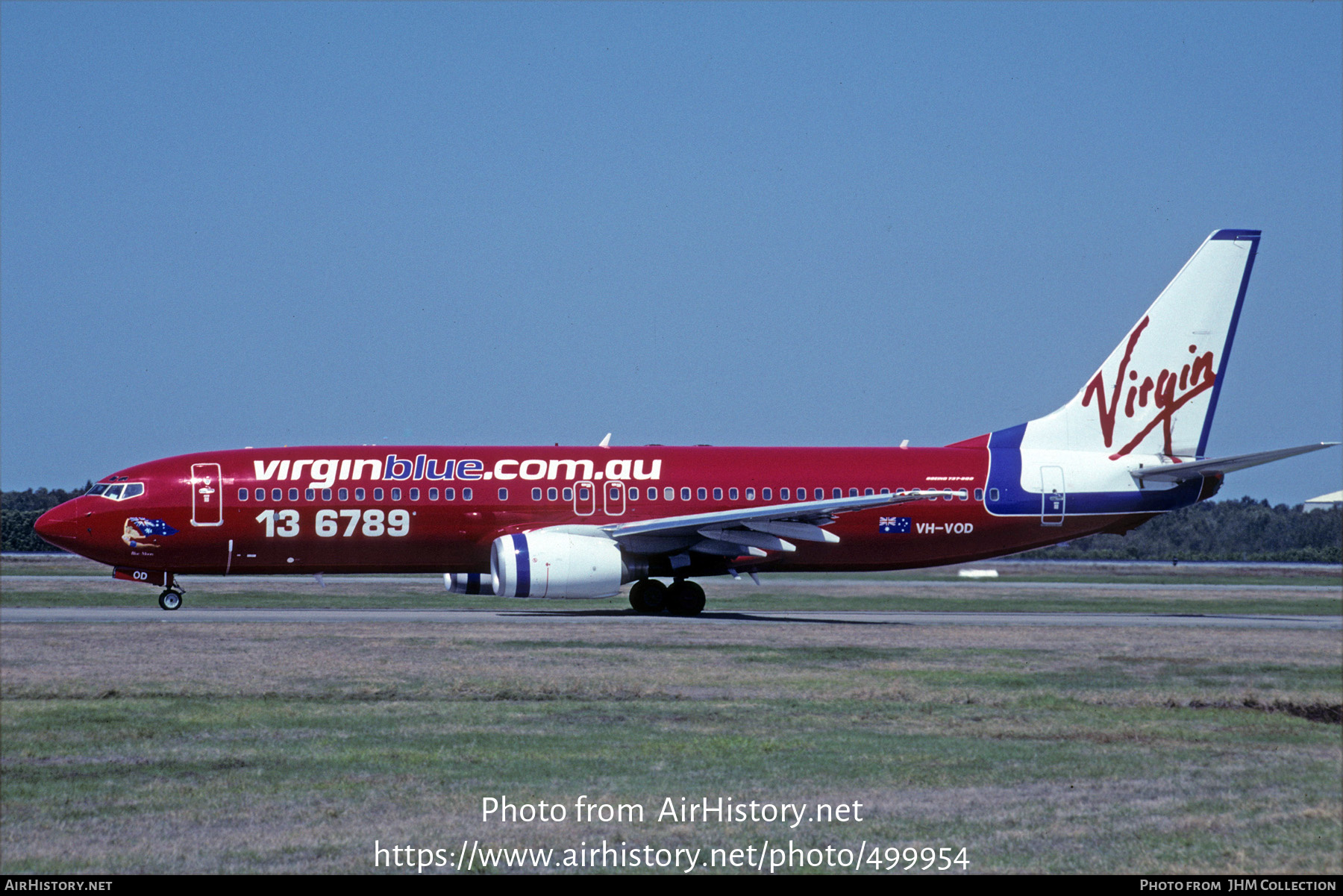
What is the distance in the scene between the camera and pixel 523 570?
30391mm

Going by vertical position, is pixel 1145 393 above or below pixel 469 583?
above

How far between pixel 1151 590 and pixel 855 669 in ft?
96.6

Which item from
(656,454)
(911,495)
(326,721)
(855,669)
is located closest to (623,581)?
(656,454)

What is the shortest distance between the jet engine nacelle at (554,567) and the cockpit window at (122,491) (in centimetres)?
869

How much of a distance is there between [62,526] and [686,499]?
581 inches

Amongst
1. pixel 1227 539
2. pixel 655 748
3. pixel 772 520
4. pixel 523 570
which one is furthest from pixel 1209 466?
pixel 1227 539

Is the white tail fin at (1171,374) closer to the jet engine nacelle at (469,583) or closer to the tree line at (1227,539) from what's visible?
the jet engine nacelle at (469,583)

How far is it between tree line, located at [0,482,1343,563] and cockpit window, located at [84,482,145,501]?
162 feet

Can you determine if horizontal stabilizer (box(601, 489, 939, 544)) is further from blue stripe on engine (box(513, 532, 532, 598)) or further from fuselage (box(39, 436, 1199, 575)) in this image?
blue stripe on engine (box(513, 532, 532, 598))

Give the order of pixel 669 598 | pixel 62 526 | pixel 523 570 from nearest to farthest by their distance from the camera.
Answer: pixel 523 570 < pixel 62 526 < pixel 669 598

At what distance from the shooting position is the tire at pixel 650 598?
113 ft

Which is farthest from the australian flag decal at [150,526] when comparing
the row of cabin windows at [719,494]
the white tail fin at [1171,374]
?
the white tail fin at [1171,374]

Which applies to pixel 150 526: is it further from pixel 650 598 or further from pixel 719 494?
pixel 719 494
